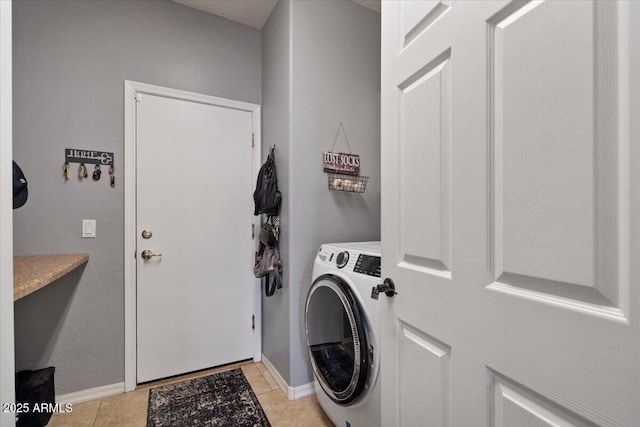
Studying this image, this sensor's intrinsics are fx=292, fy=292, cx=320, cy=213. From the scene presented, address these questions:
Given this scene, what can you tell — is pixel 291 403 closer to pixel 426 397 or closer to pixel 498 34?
pixel 426 397

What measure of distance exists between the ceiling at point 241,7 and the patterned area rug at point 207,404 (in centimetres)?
274

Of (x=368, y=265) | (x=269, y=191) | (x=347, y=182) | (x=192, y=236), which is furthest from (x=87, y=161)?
(x=368, y=265)

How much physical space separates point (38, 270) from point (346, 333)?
57.6 inches

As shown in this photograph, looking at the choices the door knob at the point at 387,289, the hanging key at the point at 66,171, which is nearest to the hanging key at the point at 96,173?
the hanging key at the point at 66,171

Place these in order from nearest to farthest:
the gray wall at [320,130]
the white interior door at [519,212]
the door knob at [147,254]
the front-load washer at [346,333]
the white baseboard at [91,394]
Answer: the white interior door at [519,212] → the front-load washer at [346,333] → the white baseboard at [91,394] → the gray wall at [320,130] → the door knob at [147,254]

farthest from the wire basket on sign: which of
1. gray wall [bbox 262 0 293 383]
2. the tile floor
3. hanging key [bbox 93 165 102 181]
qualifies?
hanging key [bbox 93 165 102 181]

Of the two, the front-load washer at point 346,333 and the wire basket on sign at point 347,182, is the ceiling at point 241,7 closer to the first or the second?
the wire basket on sign at point 347,182

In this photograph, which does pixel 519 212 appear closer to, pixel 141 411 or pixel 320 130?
pixel 320 130

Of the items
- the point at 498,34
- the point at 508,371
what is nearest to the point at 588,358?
the point at 508,371

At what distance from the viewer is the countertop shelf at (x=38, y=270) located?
1.03 metres

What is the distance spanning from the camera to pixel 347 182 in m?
2.06

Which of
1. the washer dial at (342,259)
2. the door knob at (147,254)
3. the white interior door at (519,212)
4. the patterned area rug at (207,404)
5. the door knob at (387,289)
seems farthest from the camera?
the door knob at (147,254)

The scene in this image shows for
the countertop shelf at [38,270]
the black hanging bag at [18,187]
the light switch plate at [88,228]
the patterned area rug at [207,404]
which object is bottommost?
the patterned area rug at [207,404]

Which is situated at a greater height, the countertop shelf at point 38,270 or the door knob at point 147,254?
the countertop shelf at point 38,270
